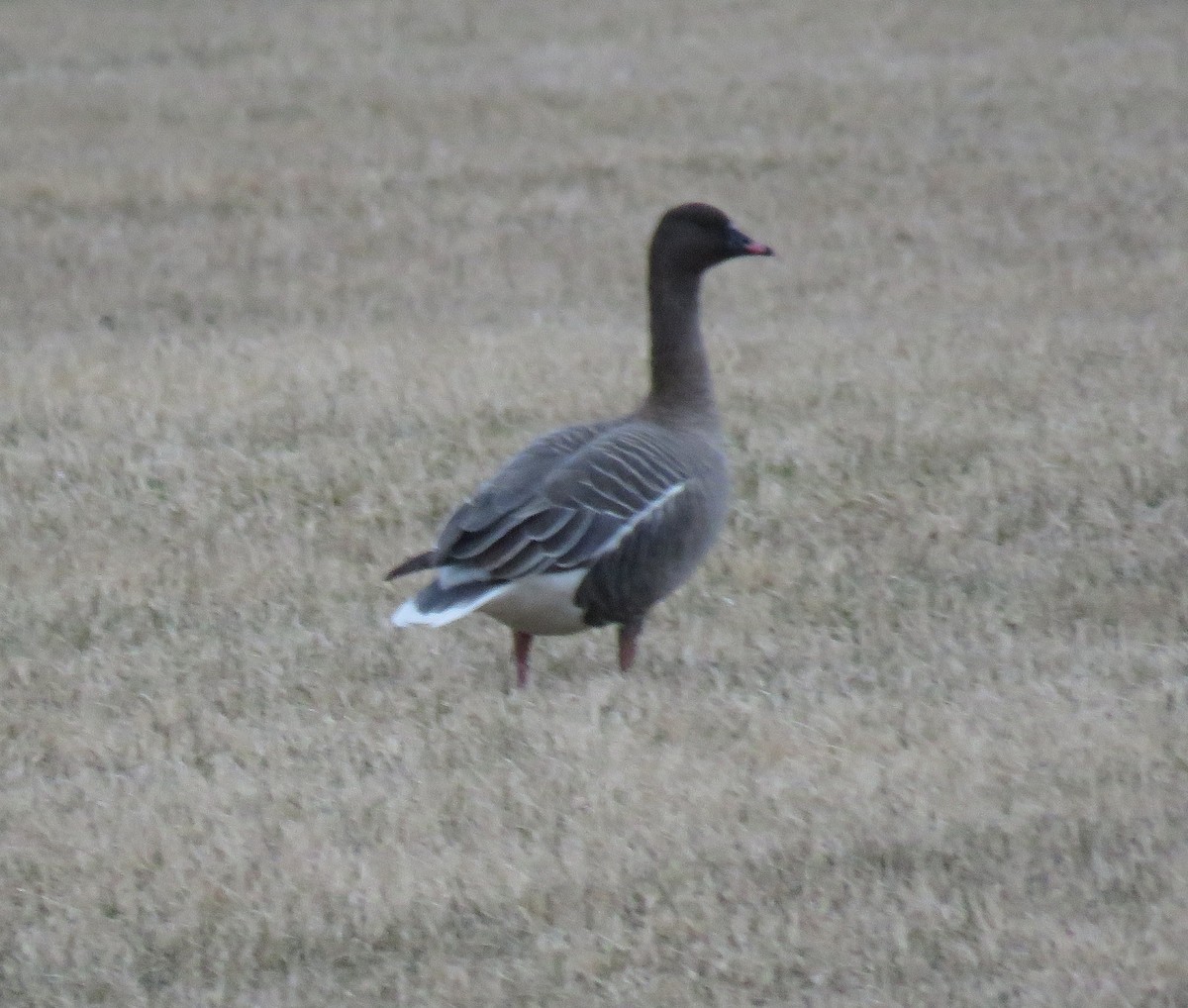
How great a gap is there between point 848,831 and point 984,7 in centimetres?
1831

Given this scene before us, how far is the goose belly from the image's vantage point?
568 centimetres

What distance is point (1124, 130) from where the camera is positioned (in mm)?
16781

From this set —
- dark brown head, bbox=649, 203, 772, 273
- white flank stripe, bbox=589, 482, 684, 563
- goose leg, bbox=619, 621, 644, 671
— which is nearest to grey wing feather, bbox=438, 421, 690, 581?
white flank stripe, bbox=589, 482, 684, 563

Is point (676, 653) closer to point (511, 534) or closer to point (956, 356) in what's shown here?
point (511, 534)

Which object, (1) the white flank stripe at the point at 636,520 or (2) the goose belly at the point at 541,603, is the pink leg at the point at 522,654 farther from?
(1) the white flank stripe at the point at 636,520

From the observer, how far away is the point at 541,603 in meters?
5.74

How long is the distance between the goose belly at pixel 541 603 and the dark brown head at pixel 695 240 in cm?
157

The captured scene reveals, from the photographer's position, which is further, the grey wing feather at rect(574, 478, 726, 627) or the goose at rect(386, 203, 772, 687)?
the grey wing feather at rect(574, 478, 726, 627)

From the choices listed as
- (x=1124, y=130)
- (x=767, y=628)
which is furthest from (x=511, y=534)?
(x=1124, y=130)

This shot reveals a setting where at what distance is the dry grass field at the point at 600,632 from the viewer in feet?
14.5

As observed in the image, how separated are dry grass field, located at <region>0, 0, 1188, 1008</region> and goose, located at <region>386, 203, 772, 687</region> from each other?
277 mm

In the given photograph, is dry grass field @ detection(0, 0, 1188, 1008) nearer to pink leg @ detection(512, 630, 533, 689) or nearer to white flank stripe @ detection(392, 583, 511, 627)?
pink leg @ detection(512, 630, 533, 689)

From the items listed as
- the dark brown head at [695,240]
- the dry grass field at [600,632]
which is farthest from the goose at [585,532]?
the dark brown head at [695,240]

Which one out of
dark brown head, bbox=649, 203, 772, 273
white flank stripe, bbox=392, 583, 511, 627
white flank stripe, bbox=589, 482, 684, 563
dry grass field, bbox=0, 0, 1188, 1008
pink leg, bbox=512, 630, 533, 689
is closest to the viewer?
dry grass field, bbox=0, 0, 1188, 1008
